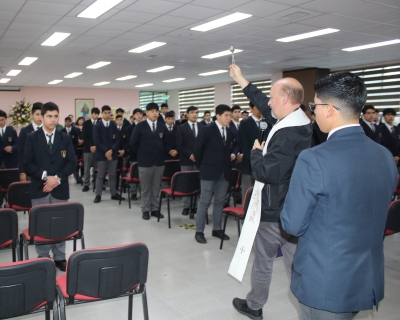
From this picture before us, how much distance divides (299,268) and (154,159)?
4.53 metres

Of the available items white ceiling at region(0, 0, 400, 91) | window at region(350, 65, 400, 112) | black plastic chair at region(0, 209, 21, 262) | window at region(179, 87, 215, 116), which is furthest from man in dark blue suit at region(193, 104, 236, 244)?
window at region(179, 87, 215, 116)

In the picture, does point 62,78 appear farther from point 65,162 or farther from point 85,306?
point 85,306

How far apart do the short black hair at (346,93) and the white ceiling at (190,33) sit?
4.59 metres

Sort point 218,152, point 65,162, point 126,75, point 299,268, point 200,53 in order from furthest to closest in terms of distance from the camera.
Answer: point 126,75 < point 200,53 < point 218,152 < point 65,162 < point 299,268

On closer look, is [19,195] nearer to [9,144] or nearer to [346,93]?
[9,144]

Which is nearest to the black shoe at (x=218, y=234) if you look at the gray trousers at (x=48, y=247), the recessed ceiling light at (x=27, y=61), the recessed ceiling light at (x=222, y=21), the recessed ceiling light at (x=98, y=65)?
the gray trousers at (x=48, y=247)

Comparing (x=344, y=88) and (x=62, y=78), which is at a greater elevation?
(x=62, y=78)

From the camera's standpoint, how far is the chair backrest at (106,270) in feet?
7.22

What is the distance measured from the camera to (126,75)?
14305 millimetres

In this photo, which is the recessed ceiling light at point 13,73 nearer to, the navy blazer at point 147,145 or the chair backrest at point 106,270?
the navy blazer at point 147,145

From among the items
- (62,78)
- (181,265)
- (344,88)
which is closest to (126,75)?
(62,78)

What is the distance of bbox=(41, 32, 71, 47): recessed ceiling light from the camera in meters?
7.74

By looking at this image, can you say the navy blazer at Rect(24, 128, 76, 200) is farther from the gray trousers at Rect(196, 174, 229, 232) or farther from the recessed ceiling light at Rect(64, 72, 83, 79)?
the recessed ceiling light at Rect(64, 72, 83, 79)

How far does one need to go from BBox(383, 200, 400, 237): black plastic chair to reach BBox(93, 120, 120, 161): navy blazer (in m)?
5.14
